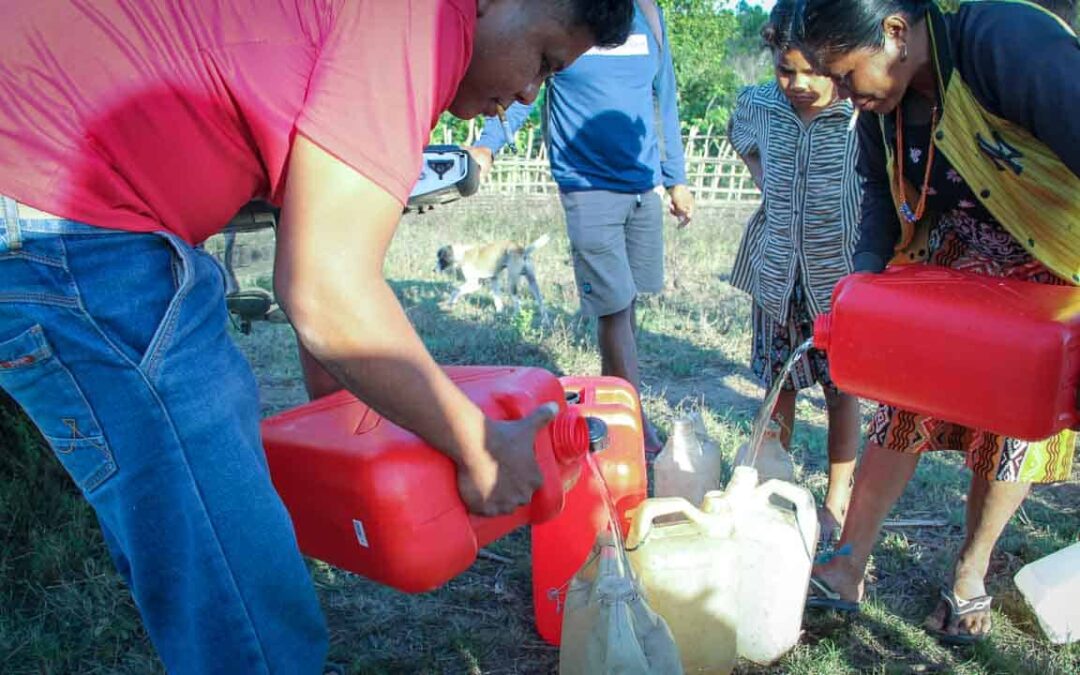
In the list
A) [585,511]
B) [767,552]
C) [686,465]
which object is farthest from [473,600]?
[767,552]

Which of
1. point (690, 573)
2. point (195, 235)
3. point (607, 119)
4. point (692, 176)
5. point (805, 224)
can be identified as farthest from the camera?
point (692, 176)

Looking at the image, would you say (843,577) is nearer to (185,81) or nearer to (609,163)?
(609,163)

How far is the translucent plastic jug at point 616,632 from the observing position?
5.51ft

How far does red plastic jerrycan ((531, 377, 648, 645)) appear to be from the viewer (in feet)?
7.35

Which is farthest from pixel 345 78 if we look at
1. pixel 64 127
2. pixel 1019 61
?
pixel 1019 61

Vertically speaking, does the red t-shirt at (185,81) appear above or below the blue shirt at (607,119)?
above

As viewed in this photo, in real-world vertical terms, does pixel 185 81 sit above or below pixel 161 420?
above

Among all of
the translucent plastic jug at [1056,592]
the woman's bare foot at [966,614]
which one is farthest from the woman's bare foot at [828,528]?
the translucent plastic jug at [1056,592]

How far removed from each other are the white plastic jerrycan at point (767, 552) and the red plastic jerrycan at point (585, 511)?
0.85ft

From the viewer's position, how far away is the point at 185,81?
1.23 metres

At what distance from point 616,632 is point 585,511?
0.56 metres

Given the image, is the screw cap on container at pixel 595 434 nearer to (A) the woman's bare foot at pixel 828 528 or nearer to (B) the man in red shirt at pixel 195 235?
(B) the man in red shirt at pixel 195 235

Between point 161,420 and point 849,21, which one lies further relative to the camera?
point 849,21

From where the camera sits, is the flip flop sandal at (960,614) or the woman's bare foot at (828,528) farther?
the woman's bare foot at (828,528)
